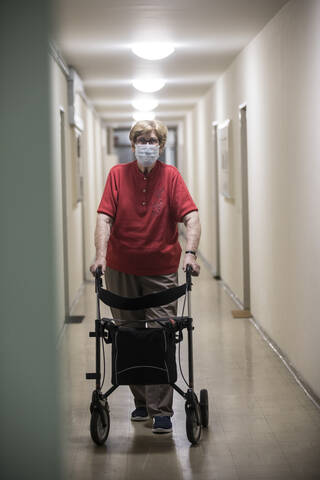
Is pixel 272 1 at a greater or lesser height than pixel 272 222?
greater

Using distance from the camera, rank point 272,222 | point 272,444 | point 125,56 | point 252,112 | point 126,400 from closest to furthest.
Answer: point 272,444 < point 126,400 < point 272,222 < point 252,112 < point 125,56

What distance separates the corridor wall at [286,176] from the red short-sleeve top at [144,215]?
928 millimetres

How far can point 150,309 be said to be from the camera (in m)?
3.38

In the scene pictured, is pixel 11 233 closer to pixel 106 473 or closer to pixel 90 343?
pixel 106 473

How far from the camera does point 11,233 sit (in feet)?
4.23

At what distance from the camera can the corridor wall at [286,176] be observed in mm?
4016

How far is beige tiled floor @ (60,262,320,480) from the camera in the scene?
306 centimetres

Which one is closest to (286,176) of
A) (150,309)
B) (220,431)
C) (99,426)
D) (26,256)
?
(150,309)

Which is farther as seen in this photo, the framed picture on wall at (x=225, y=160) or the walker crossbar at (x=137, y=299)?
the framed picture on wall at (x=225, y=160)

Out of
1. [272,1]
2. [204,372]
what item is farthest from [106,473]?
[272,1]

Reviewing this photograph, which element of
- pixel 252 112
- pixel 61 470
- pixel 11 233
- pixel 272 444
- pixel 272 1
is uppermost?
pixel 272 1

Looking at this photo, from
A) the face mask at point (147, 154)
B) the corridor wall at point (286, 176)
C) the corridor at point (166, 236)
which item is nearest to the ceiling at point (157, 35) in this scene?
the corridor at point (166, 236)

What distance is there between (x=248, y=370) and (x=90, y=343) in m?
1.44

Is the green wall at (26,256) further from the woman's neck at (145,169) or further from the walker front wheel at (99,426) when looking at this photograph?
the woman's neck at (145,169)
